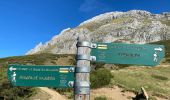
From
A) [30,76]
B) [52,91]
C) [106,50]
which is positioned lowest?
[52,91]

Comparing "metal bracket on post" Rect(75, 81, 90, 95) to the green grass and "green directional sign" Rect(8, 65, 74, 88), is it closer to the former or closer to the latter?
"green directional sign" Rect(8, 65, 74, 88)

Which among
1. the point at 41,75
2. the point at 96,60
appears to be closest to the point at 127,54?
the point at 96,60

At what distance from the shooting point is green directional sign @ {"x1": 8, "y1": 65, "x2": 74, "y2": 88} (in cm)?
906

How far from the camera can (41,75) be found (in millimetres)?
9180

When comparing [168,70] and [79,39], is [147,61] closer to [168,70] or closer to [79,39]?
[79,39]

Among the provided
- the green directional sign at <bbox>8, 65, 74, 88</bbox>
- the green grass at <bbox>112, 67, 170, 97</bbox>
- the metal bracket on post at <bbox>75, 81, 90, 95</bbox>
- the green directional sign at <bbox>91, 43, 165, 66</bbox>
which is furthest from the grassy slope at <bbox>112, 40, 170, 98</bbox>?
the metal bracket on post at <bbox>75, 81, 90, 95</bbox>

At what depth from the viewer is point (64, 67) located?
9.10 meters

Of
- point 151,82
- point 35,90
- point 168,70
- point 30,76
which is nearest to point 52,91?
point 35,90

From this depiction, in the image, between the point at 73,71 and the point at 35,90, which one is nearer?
→ the point at 73,71

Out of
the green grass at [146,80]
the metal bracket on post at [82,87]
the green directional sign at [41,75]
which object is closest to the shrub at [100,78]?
the green grass at [146,80]

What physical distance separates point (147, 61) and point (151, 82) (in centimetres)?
3452

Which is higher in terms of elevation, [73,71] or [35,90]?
[73,71]

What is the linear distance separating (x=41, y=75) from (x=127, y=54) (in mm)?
2295

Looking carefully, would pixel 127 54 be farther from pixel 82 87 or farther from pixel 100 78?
pixel 100 78
